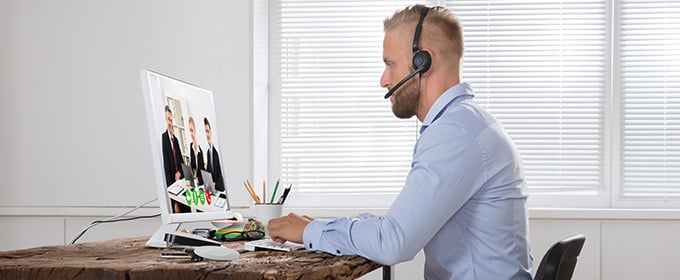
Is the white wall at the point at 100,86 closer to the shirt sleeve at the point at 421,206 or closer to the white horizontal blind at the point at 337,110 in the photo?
the white horizontal blind at the point at 337,110

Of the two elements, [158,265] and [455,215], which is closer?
[158,265]

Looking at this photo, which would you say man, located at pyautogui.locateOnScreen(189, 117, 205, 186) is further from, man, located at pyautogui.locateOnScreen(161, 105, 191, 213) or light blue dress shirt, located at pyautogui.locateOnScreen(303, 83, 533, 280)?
light blue dress shirt, located at pyautogui.locateOnScreen(303, 83, 533, 280)

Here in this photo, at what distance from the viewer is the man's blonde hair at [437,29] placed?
1951 mm

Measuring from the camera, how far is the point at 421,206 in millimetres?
1682

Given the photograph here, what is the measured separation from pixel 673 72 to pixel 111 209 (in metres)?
2.25

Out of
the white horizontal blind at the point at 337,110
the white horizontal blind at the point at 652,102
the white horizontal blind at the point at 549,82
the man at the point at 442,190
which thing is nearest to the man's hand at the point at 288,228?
the man at the point at 442,190

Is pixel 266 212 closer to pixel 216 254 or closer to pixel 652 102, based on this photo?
pixel 216 254

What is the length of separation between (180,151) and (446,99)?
2.01 feet

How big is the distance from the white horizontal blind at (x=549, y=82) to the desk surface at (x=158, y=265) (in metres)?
1.90

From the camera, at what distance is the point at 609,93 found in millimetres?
3486

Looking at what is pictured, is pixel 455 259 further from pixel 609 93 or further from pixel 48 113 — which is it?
pixel 48 113

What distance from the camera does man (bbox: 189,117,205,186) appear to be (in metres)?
2.12

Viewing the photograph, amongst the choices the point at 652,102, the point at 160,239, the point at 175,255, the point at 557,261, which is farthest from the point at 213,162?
the point at 652,102

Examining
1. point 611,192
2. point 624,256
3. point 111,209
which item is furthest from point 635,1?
point 111,209
